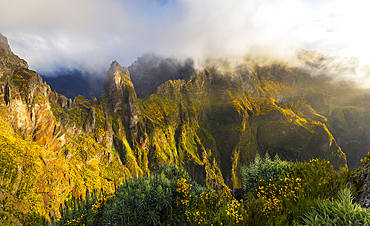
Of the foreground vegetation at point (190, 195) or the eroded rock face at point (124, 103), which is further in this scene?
the eroded rock face at point (124, 103)

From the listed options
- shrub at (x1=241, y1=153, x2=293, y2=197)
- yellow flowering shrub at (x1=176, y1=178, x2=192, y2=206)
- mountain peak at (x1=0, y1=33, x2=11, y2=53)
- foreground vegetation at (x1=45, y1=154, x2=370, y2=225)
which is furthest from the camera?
mountain peak at (x1=0, y1=33, x2=11, y2=53)

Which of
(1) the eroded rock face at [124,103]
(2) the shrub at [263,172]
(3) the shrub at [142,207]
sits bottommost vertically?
(3) the shrub at [142,207]

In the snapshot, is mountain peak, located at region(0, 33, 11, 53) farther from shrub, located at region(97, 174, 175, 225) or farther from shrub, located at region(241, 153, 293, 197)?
shrub, located at region(241, 153, 293, 197)

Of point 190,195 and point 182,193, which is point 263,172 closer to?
point 190,195

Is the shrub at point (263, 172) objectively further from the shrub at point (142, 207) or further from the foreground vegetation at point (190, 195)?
the shrub at point (142, 207)

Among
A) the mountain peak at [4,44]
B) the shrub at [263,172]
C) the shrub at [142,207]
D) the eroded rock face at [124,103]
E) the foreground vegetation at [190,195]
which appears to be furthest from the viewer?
the eroded rock face at [124,103]

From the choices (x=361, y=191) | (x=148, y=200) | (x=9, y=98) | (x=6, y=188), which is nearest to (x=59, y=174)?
(x=6, y=188)

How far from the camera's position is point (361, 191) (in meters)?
7.30

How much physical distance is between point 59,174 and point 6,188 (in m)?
25.7

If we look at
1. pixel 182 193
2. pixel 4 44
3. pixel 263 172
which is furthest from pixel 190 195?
pixel 4 44

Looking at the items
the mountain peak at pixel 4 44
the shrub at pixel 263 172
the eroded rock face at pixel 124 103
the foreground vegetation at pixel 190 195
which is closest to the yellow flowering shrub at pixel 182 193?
the foreground vegetation at pixel 190 195

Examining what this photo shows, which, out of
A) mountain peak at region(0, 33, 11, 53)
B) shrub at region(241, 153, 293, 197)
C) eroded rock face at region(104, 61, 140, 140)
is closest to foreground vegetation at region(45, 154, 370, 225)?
shrub at region(241, 153, 293, 197)

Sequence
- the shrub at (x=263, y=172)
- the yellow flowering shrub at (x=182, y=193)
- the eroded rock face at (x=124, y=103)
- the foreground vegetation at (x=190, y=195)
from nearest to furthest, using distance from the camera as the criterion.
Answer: the foreground vegetation at (x=190, y=195), the shrub at (x=263, y=172), the yellow flowering shrub at (x=182, y=193), the eroded rock face at (x=124, y=103)

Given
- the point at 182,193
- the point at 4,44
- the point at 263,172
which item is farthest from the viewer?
the point at 4,44
